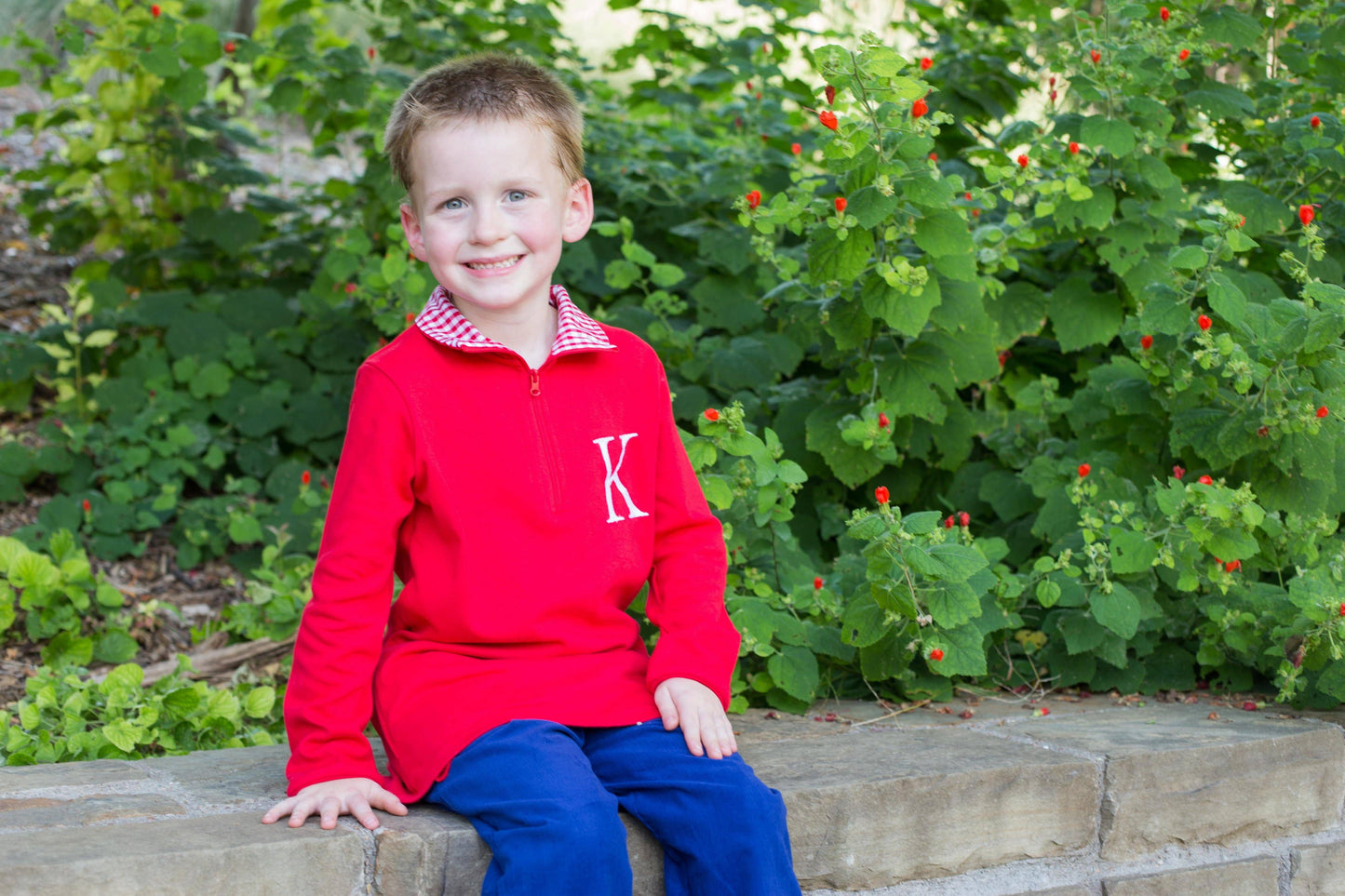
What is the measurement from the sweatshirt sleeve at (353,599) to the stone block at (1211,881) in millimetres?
1244

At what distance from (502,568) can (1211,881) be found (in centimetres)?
135

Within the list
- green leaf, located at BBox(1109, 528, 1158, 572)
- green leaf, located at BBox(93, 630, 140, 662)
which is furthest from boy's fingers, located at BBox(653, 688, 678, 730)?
green leaf, located at BBox(93, 630, 140, 662)

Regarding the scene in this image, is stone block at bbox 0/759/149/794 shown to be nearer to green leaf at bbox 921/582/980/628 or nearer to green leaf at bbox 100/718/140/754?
green leaf at bbox 100/718/140/754

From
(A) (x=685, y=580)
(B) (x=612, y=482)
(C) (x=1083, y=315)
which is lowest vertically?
(A) (x=685, y=580)

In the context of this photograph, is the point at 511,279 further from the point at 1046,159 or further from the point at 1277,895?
the point at 1277,895

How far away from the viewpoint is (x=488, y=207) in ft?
5.34

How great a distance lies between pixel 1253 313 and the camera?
228 centimetres

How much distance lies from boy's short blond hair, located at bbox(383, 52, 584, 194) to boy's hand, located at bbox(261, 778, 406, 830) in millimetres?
842

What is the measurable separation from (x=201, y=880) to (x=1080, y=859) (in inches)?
53.9

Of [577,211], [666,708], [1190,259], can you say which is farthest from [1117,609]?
[577,211]

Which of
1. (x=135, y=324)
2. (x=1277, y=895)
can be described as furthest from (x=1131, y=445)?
(x=135, y=324)

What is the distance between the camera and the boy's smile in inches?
63.9

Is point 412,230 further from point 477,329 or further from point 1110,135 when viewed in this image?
point 1110,135

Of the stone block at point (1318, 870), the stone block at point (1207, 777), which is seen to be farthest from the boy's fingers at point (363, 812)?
the stone block at point (1318, 870)
